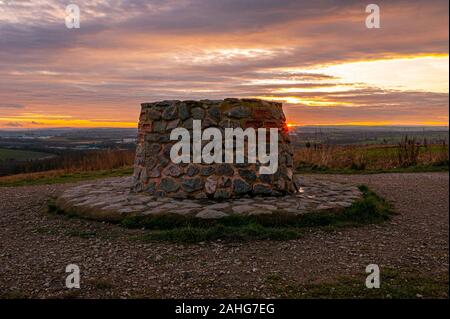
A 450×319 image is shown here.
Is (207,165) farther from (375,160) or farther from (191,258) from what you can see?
(375,160)

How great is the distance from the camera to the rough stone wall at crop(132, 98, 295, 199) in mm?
7203

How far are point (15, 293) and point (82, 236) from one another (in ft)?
6.21

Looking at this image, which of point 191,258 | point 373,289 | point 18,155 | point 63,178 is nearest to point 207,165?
point 191,258

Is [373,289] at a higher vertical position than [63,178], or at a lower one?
lower

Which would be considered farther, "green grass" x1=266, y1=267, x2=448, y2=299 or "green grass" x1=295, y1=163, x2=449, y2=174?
"green grass" x1=295, y1=163, x2=449, y2=174

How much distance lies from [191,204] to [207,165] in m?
0.85

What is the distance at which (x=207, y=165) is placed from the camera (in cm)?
725

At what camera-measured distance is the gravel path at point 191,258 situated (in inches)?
161

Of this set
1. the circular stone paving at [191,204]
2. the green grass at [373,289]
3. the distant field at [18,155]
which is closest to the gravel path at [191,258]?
the green grass at [373,289]

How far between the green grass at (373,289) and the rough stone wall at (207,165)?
310 cm

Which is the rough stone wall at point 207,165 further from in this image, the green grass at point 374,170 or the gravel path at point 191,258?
the green grass at point 374,170

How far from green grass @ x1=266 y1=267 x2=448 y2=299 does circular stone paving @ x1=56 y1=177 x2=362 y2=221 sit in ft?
7.15

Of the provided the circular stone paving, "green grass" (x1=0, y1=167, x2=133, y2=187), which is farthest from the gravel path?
"green grass" (x1=0, y1=167, x2=133, y2=187)

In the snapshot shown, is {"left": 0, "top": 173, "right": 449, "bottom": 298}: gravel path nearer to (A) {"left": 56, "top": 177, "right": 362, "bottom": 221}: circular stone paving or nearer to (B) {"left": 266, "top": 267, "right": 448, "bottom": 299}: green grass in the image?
(B) {"left": 266, "top": 267, "right": 448, "bottom": 299}: green grass
